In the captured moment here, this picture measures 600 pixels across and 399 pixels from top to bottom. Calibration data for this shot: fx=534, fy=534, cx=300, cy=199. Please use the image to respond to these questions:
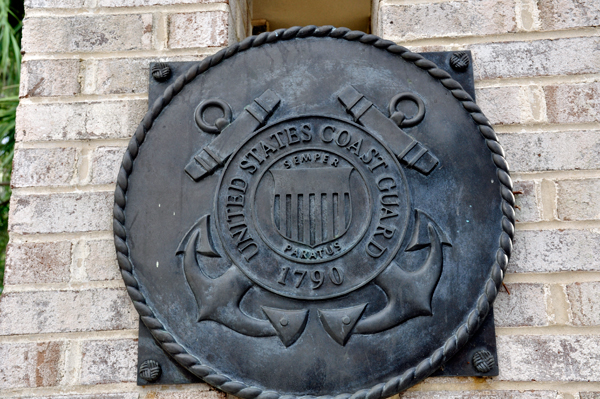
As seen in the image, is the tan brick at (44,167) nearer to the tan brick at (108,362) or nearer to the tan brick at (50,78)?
the tan brick at (50,78)

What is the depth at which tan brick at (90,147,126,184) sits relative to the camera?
5.11 ft

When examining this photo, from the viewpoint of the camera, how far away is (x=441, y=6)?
5.40ft

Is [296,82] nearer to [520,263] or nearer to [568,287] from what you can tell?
[520,263]

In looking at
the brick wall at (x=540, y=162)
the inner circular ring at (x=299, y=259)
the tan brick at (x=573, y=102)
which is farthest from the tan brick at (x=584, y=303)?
the inner circular ring at (x=299, y=259)

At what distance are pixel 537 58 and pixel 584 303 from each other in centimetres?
72

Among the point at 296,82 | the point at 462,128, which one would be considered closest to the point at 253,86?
the point at 296,82

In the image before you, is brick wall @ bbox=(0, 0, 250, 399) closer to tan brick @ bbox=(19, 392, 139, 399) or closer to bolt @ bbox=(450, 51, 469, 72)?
tan brick @ bbox=(19, 392, 139, 399)

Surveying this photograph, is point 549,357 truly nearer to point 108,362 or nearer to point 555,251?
point 555,251

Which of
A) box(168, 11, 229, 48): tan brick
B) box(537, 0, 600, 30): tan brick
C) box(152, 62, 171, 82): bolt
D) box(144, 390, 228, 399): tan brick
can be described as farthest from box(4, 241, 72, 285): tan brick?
box(537, 0, 600, 30): tan brick

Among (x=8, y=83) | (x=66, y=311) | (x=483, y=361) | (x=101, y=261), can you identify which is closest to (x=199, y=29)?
(x=101, y=261)

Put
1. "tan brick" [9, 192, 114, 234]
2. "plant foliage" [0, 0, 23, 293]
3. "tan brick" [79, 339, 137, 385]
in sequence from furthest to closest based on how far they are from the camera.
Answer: "plant foliage" [0, 0, 23, 293], "tan brick" [9, 192, 114, 234], "tan brick" [79, 339, 137, 385]

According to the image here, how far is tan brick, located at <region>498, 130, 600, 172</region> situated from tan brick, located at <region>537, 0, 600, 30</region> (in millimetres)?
344

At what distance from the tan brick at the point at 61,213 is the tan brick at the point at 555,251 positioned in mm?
1145

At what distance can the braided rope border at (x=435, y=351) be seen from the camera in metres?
1.31
